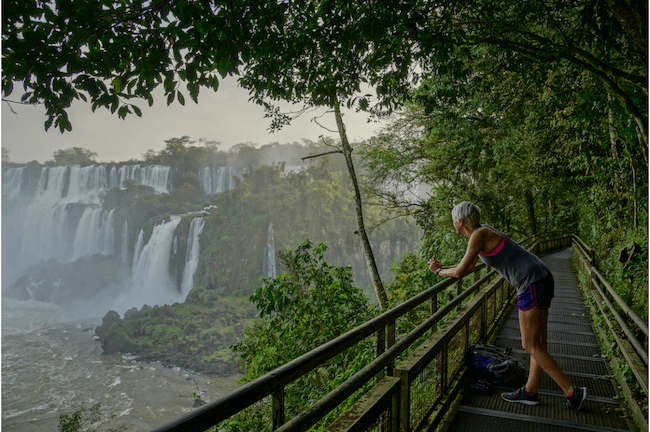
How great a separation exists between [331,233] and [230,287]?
21972 millimetres

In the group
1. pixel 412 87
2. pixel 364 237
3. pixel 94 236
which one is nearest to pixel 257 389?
pixel 412 87

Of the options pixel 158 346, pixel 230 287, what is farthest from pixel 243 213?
pixel 158 346

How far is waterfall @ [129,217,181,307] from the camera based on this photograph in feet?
177

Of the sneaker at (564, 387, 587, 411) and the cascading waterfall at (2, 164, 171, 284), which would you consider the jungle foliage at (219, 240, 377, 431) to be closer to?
the sneaker at (564, 387, 587, 411)

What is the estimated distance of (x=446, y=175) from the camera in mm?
15398

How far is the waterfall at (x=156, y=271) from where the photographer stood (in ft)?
177

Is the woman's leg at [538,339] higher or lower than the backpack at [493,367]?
higher

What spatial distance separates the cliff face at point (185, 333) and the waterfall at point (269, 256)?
35.4 feet

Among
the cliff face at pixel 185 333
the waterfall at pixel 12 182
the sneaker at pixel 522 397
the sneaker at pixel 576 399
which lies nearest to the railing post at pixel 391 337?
the sneaker at pixel 522 397

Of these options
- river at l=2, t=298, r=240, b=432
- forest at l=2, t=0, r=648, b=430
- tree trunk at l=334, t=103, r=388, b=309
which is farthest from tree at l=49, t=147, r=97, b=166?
tree trunk at l=334, t=103, r=388, b=309

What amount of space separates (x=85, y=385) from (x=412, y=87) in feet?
114

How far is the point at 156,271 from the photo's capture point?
54.1 meters

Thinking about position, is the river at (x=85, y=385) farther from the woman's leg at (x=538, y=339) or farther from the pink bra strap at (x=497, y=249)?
the pink bra strap at (x=497, y=249)

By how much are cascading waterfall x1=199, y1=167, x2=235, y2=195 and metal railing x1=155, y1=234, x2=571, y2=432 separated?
7513 cm
